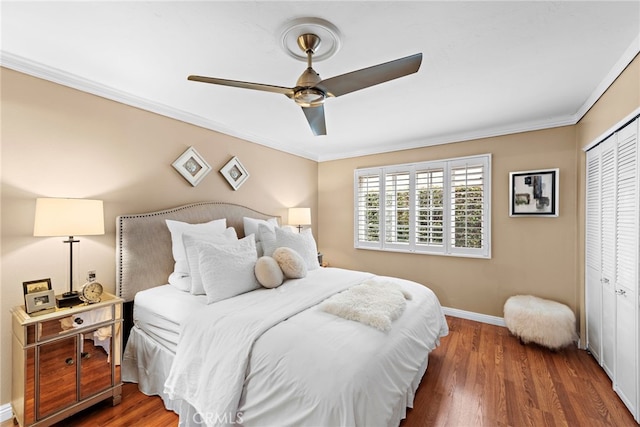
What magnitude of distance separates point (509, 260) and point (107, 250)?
4.35 m

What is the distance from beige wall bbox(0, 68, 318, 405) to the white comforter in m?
1.23

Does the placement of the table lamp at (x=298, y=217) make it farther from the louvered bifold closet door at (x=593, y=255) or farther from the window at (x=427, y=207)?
the louvered bifold closet door at (x=593, y=255)

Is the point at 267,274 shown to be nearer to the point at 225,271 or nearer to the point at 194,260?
the point at 225,271

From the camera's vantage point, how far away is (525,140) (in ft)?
11.1

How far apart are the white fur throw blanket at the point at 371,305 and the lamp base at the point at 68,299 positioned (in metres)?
1.76

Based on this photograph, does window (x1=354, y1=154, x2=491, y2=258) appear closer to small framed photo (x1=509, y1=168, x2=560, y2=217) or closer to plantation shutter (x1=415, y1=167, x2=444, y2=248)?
plantation shutter (x1=415, y1=167, x2=444, y2=248)

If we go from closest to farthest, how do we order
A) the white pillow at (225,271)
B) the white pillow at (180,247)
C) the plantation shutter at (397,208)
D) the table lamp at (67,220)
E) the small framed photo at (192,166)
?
the table lamp at (67,220) < the white pillow at (225,271) < the white pillow at (180,247) < the small framed photo at (192,166) < the plantation shutter at (397,208)

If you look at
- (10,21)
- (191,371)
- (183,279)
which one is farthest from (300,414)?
(10,21)

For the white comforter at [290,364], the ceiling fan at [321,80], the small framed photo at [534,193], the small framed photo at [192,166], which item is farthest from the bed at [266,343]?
the small framed photo at [534,193]

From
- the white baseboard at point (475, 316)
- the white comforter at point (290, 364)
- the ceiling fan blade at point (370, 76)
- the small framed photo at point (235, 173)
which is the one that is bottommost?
the white baseboard at point (475, 316)

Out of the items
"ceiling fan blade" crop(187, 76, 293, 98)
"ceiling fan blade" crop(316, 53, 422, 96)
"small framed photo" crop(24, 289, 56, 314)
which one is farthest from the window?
"small framed photo" crop(24, 289, 56, 314)

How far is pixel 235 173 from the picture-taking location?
3.61 m

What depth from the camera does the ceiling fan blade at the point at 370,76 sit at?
145cm

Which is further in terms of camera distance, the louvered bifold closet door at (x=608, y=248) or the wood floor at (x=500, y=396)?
the louvered bifold closet door at (x=608, y=248)
